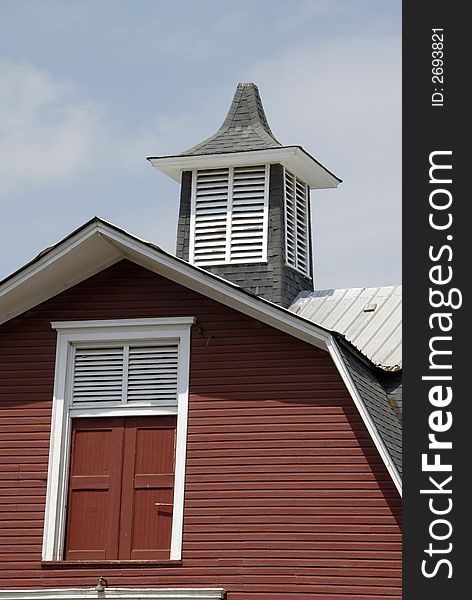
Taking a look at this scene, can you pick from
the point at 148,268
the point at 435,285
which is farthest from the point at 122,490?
the point at 435,285

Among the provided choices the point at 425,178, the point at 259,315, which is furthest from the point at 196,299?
the point at 425,178

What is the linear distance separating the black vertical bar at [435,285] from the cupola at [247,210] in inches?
338

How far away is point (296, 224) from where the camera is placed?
966 inches

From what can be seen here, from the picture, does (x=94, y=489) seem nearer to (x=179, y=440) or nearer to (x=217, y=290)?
(x=179, y=440)

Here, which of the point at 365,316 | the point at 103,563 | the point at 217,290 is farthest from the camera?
the point at 365,316

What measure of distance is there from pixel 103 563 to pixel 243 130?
10.5 metres

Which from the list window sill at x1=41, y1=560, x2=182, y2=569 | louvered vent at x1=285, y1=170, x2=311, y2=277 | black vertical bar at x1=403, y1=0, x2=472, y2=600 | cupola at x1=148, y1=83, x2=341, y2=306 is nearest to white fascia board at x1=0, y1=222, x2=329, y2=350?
black vertical bar at x1=403, y1=0, x2=472, y2=600

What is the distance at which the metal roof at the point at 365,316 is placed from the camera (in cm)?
1958

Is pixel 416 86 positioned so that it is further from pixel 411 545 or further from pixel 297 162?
pixel 297 162

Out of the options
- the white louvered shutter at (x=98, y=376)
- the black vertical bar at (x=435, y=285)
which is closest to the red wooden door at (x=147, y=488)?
the white louvered shutter at (x=98, y=376)

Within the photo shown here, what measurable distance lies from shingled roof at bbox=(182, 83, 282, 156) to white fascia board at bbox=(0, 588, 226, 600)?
961 centimetres

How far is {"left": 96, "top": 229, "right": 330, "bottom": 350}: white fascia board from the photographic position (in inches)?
650

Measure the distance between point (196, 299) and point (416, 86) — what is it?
431 cm

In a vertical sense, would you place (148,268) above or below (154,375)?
above
